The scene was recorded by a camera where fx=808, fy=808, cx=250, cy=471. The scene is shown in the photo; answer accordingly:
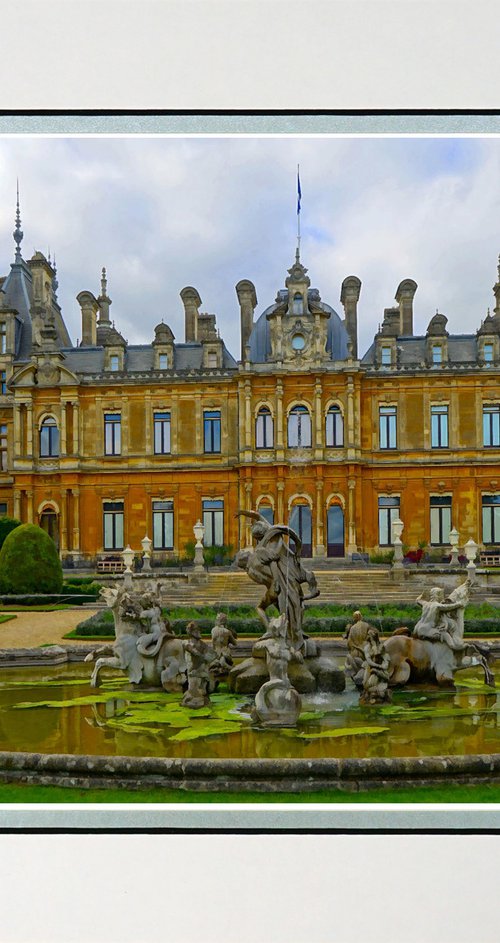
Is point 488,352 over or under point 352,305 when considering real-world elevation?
under

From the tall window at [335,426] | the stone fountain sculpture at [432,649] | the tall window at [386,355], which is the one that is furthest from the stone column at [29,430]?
the stone fountain sculpture at [432,649]

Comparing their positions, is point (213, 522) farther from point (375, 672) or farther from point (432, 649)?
point (375, 672)

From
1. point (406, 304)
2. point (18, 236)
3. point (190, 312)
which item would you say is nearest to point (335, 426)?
point (406, 304)

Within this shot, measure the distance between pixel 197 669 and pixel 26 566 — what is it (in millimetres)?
13892

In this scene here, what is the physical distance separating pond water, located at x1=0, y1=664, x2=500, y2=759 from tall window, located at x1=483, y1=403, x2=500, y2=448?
23333 millimetres

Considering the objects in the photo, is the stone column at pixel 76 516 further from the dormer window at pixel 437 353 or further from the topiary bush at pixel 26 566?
the dormer window at pixel 437 353

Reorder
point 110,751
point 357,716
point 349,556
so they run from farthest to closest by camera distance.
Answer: point 349,556 → point 357,716 → point 110,751

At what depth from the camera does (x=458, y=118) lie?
8.73m

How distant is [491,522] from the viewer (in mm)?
31953

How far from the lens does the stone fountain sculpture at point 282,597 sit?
905 cm

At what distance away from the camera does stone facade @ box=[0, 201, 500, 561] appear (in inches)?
1255

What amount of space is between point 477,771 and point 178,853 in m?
2.42

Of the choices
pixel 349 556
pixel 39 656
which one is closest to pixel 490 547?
pixel 349 556
